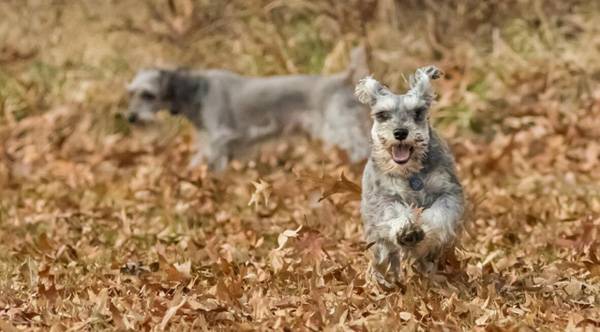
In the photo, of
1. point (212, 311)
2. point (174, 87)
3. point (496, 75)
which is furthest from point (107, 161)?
point (212, 311)

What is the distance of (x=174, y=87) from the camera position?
508 inches

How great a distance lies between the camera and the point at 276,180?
436 inches

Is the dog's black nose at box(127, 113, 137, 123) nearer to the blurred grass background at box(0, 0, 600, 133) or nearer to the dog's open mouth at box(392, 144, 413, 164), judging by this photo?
the blurred grass background at box(0, 0, 600, 133)

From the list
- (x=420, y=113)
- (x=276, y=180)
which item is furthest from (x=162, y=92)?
(x=420, y=113)

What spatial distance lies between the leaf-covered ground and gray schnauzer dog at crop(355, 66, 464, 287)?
19cm

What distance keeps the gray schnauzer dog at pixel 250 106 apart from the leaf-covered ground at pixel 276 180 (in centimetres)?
22

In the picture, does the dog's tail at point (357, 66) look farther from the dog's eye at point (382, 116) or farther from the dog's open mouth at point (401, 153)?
the dog's open mouth at point (401, 153)

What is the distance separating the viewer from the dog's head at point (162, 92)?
12.9m

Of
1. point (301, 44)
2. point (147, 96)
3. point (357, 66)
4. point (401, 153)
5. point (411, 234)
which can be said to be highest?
point (401, 153)

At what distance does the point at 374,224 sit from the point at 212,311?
1.08 meters

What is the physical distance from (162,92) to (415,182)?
6.77 m

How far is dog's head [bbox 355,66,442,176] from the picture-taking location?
20.4ft

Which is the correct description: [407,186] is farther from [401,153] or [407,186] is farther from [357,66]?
[357,66]

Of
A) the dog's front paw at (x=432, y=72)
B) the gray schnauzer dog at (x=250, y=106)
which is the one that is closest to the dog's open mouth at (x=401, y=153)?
the dog's front paw at (x=432, y=72)
